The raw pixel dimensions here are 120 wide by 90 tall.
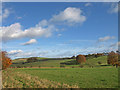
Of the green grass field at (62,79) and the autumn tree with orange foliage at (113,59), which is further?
the autumn tree with orange foliage at (113,59)

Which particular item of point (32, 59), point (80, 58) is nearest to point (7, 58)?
point (80, 58)

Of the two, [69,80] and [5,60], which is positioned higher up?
[5,60]

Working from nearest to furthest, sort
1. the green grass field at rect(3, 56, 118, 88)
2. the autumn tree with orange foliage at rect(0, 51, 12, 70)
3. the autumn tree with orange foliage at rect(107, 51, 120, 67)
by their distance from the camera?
the green grass field at rect(3, 56, 118, 88) < the autumn tree with orange foliage at rect(0, 51, 12, 70) < the autumn tree with orange foliage at rect(107, 51, 120, 67)

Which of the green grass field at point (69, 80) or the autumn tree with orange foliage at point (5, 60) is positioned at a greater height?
the autumn tree with orange foliage at point (5, 60)

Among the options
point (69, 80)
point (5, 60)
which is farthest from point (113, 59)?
point (69, 80)

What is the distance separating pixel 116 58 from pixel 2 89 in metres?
72.2

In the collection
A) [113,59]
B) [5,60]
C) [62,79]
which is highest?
[5,60]

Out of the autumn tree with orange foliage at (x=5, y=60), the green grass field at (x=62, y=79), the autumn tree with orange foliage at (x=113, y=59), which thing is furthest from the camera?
the autumn tree with orange foliage at (x=113, y=59)

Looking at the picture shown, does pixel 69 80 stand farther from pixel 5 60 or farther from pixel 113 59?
pixel 113 59

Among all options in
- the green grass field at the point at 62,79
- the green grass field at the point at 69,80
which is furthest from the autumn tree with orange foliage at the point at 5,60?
the green grass field at the point at 69,80

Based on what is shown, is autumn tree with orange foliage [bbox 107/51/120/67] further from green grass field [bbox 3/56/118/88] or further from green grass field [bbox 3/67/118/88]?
green grass field [bbox 3/67/118/88]

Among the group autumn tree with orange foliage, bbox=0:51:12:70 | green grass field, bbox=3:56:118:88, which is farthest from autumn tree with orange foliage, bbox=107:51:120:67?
autumn tree with orange foliage, bbox=0:51:12:70

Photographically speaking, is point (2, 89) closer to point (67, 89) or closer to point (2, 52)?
point (67, 89)

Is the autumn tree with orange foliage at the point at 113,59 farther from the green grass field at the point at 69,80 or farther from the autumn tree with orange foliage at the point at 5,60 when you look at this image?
the autumn tree with orange foliage at the point at 5,60
